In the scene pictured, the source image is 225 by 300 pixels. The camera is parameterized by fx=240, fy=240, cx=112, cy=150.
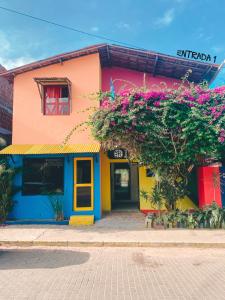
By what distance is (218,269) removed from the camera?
5.16 meters

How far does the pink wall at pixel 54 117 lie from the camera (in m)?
10.7

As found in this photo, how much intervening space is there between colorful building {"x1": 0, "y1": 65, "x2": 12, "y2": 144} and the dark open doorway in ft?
19.5

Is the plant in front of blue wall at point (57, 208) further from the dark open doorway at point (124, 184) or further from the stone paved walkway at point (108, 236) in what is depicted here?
the dark open doorway at point (124, 184)

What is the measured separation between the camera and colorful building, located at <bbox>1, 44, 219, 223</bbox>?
10258 mm

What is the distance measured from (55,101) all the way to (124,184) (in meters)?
→ 6.19

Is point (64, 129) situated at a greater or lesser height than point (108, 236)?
greater

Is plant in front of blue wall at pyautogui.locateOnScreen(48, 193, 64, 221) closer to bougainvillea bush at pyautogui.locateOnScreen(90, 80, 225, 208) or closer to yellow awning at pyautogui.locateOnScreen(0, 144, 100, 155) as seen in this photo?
yellow awning at pyautogui.locateOnScreen(0, 144, 100, 155)

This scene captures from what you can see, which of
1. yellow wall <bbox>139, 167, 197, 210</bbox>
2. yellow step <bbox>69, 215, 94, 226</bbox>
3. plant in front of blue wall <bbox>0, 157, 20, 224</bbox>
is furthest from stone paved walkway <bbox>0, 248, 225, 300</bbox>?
yellow wall <bbox>139, 167, 197, 210</bbox>

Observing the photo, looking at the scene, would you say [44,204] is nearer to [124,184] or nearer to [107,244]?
[107,244]

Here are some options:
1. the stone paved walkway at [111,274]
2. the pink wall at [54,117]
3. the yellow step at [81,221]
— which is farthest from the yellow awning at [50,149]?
the stone paved walkway at [111,274]

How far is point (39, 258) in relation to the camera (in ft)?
19.8

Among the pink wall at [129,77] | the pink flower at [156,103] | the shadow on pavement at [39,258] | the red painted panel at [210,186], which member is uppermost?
the pink wall at [129,77]

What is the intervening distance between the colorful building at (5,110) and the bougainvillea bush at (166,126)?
585 cm

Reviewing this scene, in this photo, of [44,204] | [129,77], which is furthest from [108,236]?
Result: [129,77]
